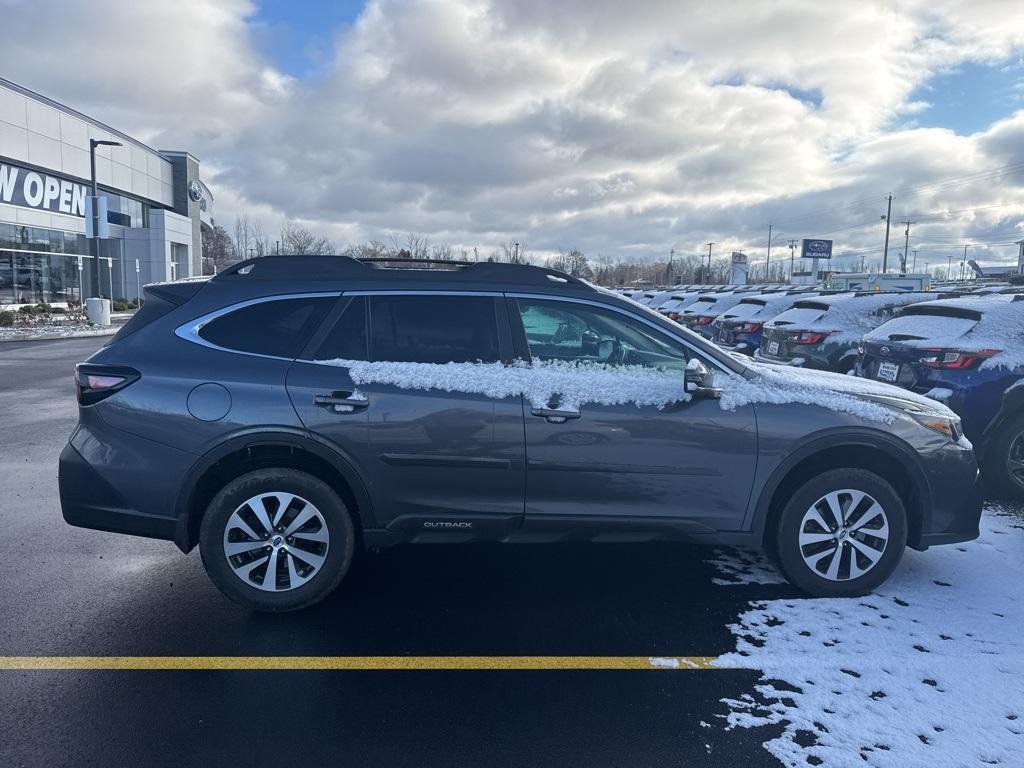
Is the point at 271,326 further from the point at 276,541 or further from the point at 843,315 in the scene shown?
the point at 843,315

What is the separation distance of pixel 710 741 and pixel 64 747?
8.33ft

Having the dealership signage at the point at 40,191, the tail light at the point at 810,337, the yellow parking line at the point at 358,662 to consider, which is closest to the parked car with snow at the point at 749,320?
the tail light at the point at 810,337

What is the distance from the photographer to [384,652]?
358cm

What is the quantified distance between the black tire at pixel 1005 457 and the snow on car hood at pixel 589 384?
3024 millimetres

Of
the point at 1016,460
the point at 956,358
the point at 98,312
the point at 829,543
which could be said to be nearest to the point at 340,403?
the point at 829,543

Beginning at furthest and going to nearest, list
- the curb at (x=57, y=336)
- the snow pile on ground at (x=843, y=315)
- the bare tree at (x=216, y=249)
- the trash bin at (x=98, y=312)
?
the bare tree at (x=216, y=249), the trash bin at (x=98, y=312), the curb at (x=57, y=336), the snow pile on ground at (x=843, y=315)

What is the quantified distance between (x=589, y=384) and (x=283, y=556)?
1914 mm

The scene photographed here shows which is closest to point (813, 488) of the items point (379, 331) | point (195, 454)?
point (379, 331)

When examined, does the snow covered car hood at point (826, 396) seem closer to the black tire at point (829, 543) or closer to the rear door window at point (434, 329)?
the black tire at point (829, 543)

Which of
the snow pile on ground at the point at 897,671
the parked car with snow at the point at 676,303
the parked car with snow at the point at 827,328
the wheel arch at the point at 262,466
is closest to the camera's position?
the snow pile on ground at the point at 897,671

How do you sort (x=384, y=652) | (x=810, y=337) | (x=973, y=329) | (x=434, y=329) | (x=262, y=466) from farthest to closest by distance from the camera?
(x=810, y=337), (x=973, y=329), (x=434, y=329), (x=262, y=466), (x=384, y=652)

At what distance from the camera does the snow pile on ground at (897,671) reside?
284cm

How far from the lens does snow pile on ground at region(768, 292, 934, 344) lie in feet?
34.2

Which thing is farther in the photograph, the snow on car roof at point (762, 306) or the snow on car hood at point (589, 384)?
the snow on car roof at point (762, 306)
